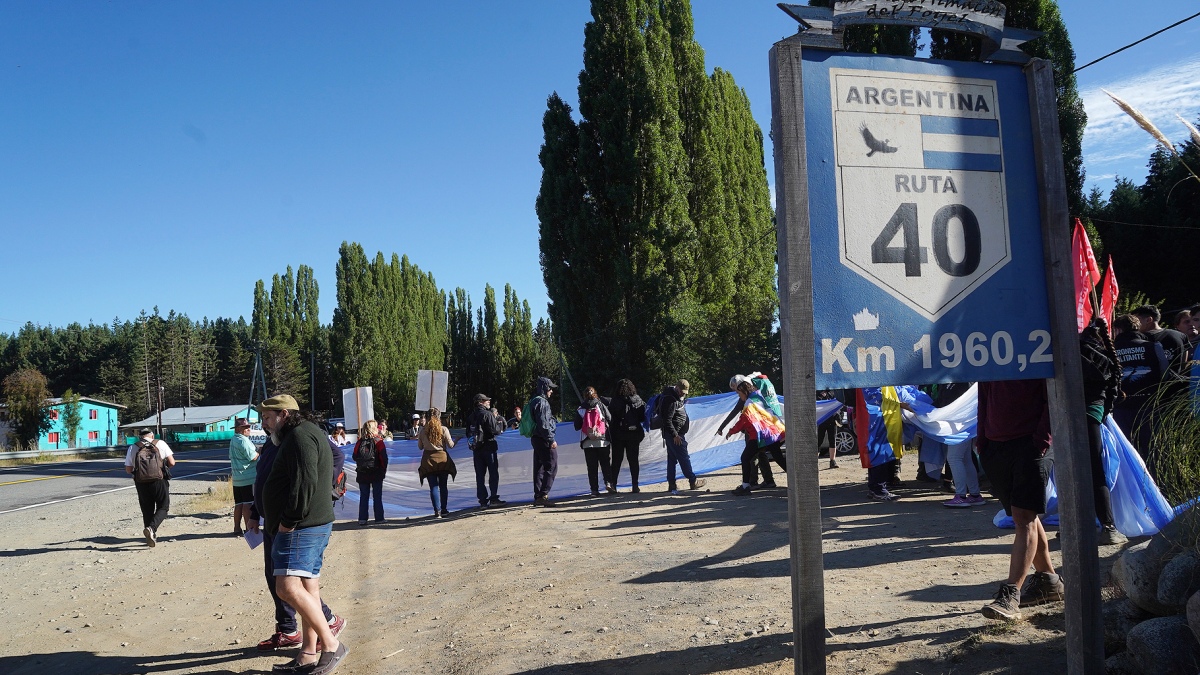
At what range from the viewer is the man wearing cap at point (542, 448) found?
13.2m

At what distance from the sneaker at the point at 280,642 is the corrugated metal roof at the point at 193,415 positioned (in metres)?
84.3

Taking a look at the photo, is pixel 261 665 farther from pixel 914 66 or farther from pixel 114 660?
pixel 914 66

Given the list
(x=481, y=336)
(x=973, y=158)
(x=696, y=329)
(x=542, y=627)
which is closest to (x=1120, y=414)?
(x=973, y=158)

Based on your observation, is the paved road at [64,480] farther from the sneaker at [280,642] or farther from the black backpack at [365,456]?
the sneaker at [280,642]

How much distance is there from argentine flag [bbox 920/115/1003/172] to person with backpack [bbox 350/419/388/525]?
1073 cm

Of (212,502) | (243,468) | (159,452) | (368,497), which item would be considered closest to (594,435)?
(368,497)

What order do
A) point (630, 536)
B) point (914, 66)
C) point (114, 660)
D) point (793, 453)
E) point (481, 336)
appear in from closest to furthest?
1. point (793, 453)
2. point (914, 66)
3. point (114, 660)
4. point (630, 536)
5. point (481, 336)

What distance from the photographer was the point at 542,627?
5.89m

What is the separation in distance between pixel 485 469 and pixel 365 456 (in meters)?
2.06

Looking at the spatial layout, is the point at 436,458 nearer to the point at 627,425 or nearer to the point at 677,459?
the point at 627,425

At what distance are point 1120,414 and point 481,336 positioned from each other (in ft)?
227

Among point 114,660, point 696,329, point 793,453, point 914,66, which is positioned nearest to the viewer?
point 793,453

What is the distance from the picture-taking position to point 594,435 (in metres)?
13.5

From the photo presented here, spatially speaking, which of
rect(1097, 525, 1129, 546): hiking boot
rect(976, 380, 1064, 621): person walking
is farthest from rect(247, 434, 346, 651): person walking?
rect(1097, 525, 1129, 546): hiking boot
